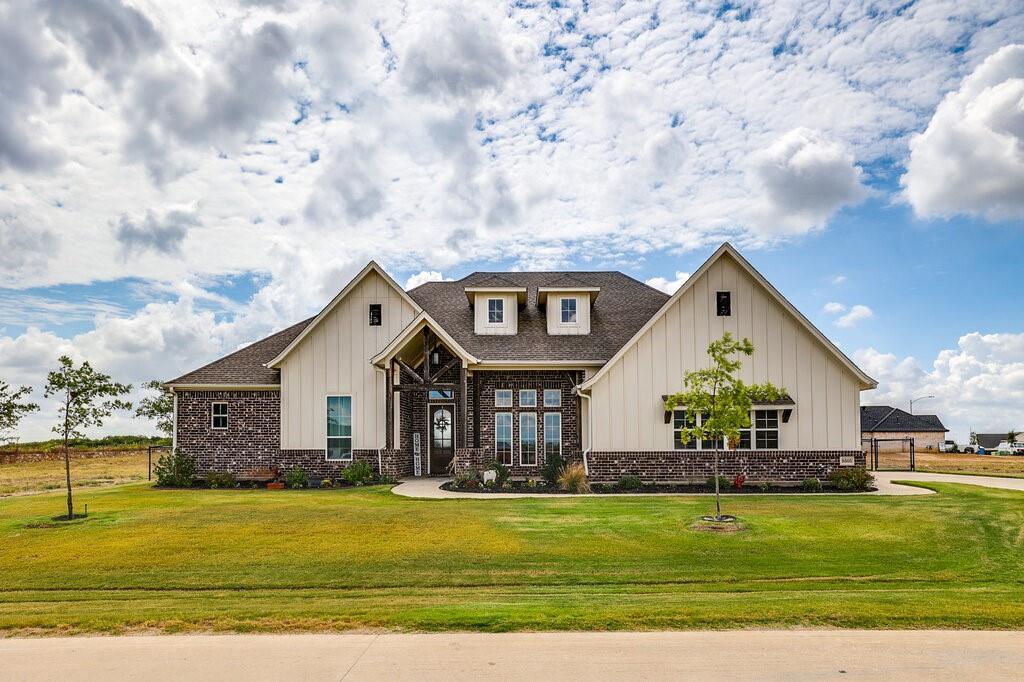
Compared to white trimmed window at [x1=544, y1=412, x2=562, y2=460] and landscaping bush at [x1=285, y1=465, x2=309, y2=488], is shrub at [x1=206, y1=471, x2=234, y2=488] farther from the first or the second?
white trimmed window at [x1=544, y1=412, x2=562, y2=460]

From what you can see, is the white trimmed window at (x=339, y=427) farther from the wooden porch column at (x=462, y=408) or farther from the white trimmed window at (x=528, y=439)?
the white trimmed window at (x=528, y=439)

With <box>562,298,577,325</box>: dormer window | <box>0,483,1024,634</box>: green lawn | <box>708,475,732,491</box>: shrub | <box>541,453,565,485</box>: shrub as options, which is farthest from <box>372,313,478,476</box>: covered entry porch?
<box>708,475,732,491</box>: shrub

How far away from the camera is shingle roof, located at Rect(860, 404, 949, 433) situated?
67625 millimetres

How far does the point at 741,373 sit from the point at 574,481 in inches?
237

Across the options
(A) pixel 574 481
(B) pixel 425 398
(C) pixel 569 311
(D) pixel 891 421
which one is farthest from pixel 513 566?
(D) pixel 891 421

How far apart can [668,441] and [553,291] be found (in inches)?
288

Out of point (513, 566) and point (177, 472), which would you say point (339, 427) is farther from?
point (513, 566)

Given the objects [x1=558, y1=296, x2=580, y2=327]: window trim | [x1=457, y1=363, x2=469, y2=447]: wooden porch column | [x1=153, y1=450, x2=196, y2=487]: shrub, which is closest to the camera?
[x1=457, y1=363, x2=469, y2=447]: wooden porch column

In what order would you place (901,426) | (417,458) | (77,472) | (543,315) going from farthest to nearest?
(901,426) < (77,472) < (543,315) < (417,458)

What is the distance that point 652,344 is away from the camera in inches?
860

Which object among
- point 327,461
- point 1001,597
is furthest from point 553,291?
point 1001,597

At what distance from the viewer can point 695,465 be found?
2152cm

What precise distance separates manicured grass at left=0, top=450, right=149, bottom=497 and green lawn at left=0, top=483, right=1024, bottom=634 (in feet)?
32.9

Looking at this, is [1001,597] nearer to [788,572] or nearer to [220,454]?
[788,572]
